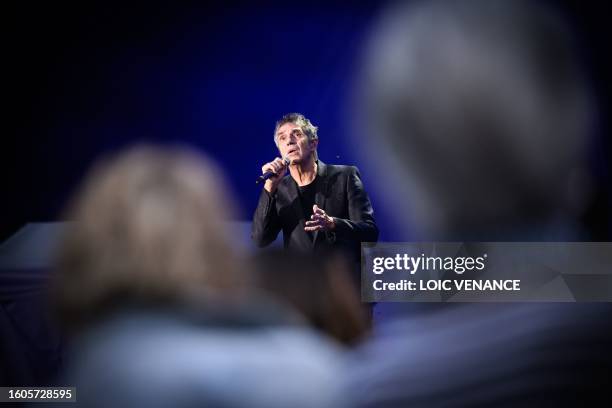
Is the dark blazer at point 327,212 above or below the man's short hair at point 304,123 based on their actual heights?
below

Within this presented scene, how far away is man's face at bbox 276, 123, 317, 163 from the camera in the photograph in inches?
111

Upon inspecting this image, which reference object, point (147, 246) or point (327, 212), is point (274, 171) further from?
point (147, 246)

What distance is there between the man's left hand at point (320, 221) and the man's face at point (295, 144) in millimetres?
242

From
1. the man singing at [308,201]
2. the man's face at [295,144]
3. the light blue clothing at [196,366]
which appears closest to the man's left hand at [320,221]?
the man singing at [308,201]

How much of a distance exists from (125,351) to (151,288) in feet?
0.53

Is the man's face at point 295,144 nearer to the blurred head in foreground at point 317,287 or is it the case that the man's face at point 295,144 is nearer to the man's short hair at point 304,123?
the man's short hair at point 304,123

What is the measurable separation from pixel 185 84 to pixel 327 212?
835 mm

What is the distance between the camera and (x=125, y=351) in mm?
1020

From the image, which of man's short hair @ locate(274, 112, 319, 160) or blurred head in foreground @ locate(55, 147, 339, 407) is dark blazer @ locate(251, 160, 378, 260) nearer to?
man's short hair @ locate(274, 112, 319, 160)

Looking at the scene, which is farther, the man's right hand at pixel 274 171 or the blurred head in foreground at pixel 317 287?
the man's right hand at pixel 274 171

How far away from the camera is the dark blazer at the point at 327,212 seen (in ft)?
9.02

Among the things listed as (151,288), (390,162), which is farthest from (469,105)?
(151,288)

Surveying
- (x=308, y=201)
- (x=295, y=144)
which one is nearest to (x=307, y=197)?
(x=308, y=201)

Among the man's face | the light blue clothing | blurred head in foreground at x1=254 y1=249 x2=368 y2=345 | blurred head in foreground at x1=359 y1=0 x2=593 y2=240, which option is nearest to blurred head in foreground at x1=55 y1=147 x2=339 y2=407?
the light blue clothing
